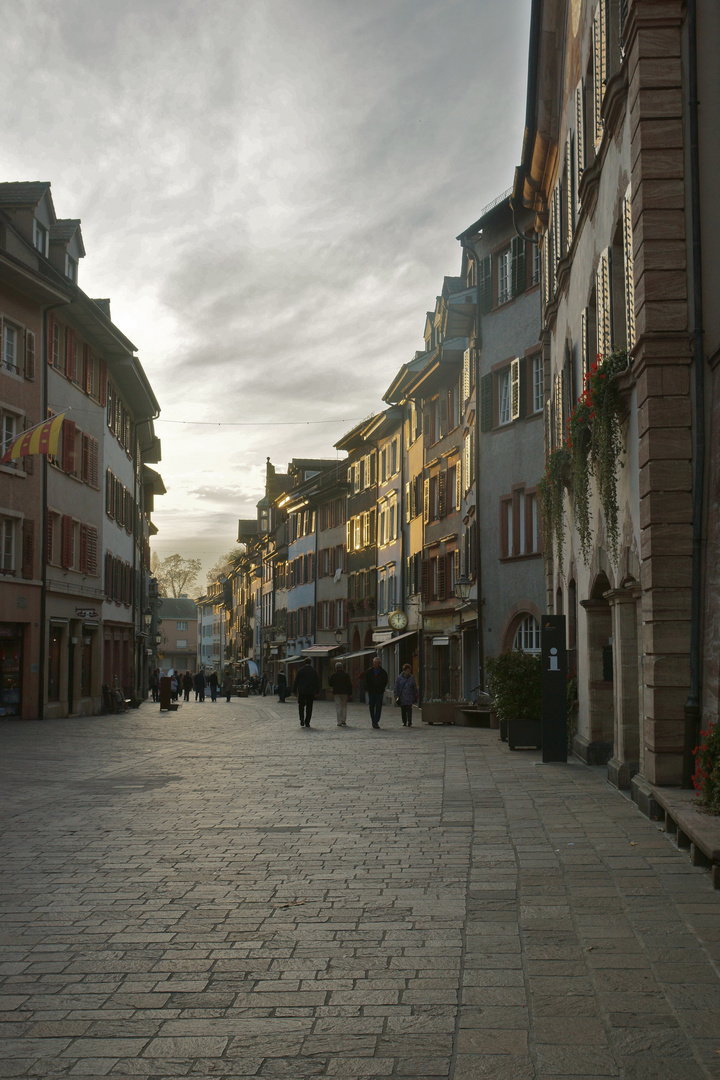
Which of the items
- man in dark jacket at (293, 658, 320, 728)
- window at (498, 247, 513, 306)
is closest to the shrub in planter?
man in dark jacket at (293, 658, 320, 728)

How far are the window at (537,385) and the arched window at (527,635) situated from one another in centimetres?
548

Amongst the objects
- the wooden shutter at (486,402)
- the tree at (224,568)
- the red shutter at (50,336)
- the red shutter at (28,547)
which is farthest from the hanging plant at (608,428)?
the tree at (224,568)

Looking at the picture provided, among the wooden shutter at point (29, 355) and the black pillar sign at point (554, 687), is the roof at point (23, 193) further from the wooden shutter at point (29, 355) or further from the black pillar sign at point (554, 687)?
the black pillar sign at point (554, 687)

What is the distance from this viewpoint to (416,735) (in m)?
26.0

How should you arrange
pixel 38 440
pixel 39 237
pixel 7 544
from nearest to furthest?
pixel 38 440, pixel 7 544, pixel 39 237

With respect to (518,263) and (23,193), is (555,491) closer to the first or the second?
(518,263)

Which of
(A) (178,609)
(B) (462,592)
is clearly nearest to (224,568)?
(A) (178,609)

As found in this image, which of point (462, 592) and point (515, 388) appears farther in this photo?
point (462, 592)

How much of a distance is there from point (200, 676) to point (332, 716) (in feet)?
97.9

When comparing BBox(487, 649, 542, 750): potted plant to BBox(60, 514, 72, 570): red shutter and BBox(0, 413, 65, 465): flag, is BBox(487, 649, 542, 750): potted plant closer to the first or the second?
BBox(0, 413, 65, 465): flag

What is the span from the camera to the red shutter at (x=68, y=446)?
36.3 metres

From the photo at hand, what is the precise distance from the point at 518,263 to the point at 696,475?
874 inches

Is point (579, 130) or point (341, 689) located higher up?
point (579, 130)

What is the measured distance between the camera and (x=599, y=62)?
1454cm
